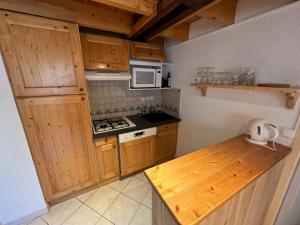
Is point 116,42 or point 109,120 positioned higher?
point 116,42

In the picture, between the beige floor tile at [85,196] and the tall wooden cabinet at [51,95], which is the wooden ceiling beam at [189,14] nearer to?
the tall wooden cabinet at [51,95]

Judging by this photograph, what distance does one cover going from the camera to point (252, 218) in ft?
3.40

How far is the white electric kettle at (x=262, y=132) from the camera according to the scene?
112 centimetres

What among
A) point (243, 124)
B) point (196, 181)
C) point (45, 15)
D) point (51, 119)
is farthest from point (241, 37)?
point (51, 119)

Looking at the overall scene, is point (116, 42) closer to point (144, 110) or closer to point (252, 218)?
point (144, 110)

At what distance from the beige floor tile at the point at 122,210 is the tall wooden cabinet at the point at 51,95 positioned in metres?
0.54

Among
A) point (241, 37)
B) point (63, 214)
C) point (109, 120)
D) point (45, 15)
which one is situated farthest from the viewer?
point (109, 120)

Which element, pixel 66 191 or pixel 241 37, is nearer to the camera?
pixel 241 37

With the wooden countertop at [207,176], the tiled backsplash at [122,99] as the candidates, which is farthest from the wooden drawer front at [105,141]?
the wooden countertop at [207,176]

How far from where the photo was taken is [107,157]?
5.97 ft

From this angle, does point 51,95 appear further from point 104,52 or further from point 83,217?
point 83,217

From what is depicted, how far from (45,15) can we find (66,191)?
1.95 m

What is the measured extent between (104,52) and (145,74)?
64 centimetres

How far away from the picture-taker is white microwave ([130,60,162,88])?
6.40 feet
